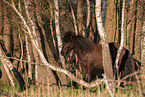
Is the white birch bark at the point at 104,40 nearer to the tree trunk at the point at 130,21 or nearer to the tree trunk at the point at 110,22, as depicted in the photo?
the tree trunk at the point at 110,22

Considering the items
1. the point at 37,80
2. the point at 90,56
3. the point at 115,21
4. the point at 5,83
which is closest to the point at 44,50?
the point at 37,80

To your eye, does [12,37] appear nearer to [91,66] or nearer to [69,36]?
[69,36]

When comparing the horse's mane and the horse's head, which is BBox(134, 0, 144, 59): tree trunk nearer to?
the horse's mane

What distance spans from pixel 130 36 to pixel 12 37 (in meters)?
8.17

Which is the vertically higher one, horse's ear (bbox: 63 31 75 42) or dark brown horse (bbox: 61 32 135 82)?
horse's ear (bbox: 63 31 75 42)

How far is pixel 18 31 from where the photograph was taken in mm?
10945

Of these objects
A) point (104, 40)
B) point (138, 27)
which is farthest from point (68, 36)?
point (138, 27)

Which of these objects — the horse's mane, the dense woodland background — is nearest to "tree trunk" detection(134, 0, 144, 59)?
the dense woodland background

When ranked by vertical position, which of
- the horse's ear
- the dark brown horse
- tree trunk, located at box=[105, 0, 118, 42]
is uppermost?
tree trunk, located at box=[105, 0, 118, 42]

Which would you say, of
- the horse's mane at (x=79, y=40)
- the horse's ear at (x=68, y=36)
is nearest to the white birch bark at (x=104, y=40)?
the horse's mane at (x=79, y=40)

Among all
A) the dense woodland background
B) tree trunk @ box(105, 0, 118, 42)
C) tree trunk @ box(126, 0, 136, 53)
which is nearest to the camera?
the dense woodland background

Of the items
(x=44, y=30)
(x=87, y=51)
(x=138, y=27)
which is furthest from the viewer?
(x=138, y=27)

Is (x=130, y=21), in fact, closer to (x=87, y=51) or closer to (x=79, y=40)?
(x=87, y=51)

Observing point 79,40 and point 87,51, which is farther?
point 87,51
